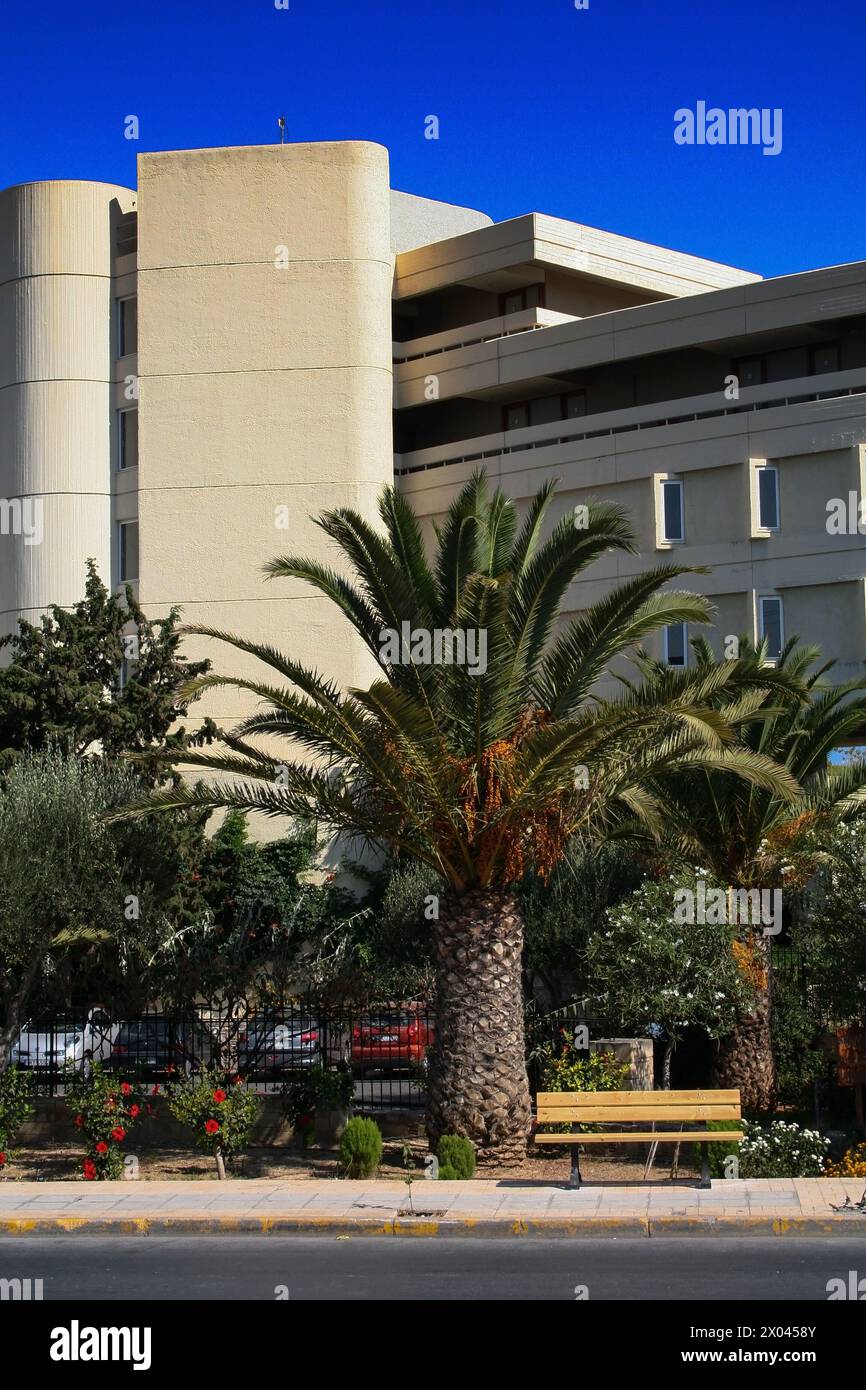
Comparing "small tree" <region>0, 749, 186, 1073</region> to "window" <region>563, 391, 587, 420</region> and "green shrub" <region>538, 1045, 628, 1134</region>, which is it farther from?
"window" <region>563, 391, 587, 420</region>

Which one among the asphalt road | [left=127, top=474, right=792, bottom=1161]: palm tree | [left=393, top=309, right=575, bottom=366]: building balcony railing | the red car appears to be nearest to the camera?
the asphalt road

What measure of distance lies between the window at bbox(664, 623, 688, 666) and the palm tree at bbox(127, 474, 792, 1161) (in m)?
19.1

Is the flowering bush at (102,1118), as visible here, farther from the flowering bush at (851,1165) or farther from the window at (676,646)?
the window at (676,646)

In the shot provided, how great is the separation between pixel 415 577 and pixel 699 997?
602 cm

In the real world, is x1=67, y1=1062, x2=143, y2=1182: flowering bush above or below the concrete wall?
below

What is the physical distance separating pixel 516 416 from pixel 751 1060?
25.1 m

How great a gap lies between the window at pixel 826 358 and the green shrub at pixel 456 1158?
26.3 meters

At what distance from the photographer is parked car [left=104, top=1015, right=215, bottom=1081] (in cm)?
2103

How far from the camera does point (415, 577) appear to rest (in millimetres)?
18609

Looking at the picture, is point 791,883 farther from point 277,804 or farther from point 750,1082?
point 277,804

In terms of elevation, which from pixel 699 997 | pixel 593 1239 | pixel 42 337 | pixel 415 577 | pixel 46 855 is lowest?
pixel 593 1239

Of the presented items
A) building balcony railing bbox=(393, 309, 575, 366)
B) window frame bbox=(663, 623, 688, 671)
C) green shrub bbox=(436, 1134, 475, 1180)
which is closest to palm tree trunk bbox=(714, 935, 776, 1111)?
green shrub bbox=(436, 1134, 475, 1180)
